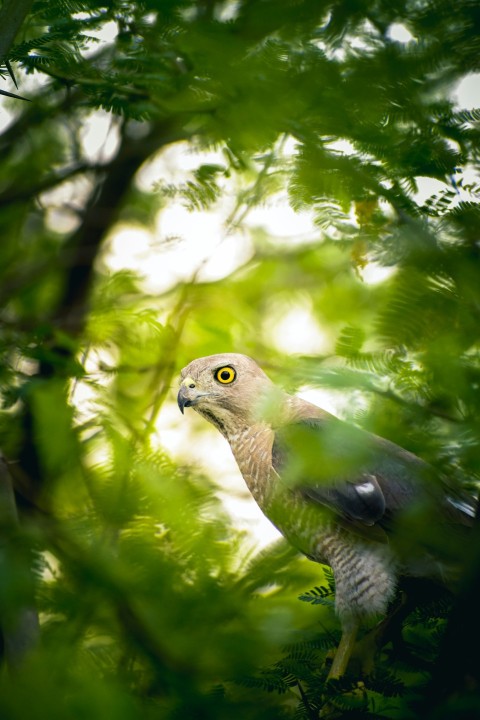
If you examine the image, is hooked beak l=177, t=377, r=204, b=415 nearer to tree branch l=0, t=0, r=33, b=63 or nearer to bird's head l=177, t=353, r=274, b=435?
bird's head l=177, t=353, r=274, b=435

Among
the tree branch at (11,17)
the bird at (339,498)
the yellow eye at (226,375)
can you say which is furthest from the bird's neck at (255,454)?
the tree branch at (11,17)

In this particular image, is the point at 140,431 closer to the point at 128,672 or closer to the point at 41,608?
the point at 41,608

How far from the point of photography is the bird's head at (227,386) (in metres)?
3.21

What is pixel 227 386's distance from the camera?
3.30 meters

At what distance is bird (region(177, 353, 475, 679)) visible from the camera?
87.3 inches

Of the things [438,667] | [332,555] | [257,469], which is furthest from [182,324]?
[438,667]

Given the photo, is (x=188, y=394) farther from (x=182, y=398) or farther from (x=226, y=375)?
(x=226, y=375)

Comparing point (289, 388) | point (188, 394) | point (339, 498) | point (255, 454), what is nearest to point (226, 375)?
point (188, 394)

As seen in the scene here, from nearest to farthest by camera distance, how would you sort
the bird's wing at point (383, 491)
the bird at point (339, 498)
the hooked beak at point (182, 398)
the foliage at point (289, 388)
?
the foliage at point (289, 388), the bird's wing at point (383, 491), the bird at point (339, 498), the hooked beak at point (182, 398)

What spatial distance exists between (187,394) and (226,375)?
22 centimetres

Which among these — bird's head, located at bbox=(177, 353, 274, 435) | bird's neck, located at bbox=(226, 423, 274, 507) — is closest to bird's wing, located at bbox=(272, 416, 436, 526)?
bird's neck, located at bbox=(226, 423, 274, 507)

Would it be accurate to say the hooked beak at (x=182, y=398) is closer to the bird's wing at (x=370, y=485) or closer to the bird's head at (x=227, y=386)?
the bird's head at (x=227, y=386)

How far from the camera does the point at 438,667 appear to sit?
1199 mm

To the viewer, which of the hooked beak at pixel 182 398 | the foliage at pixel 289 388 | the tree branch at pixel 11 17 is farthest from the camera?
the hooked beak at pixel 182 398
